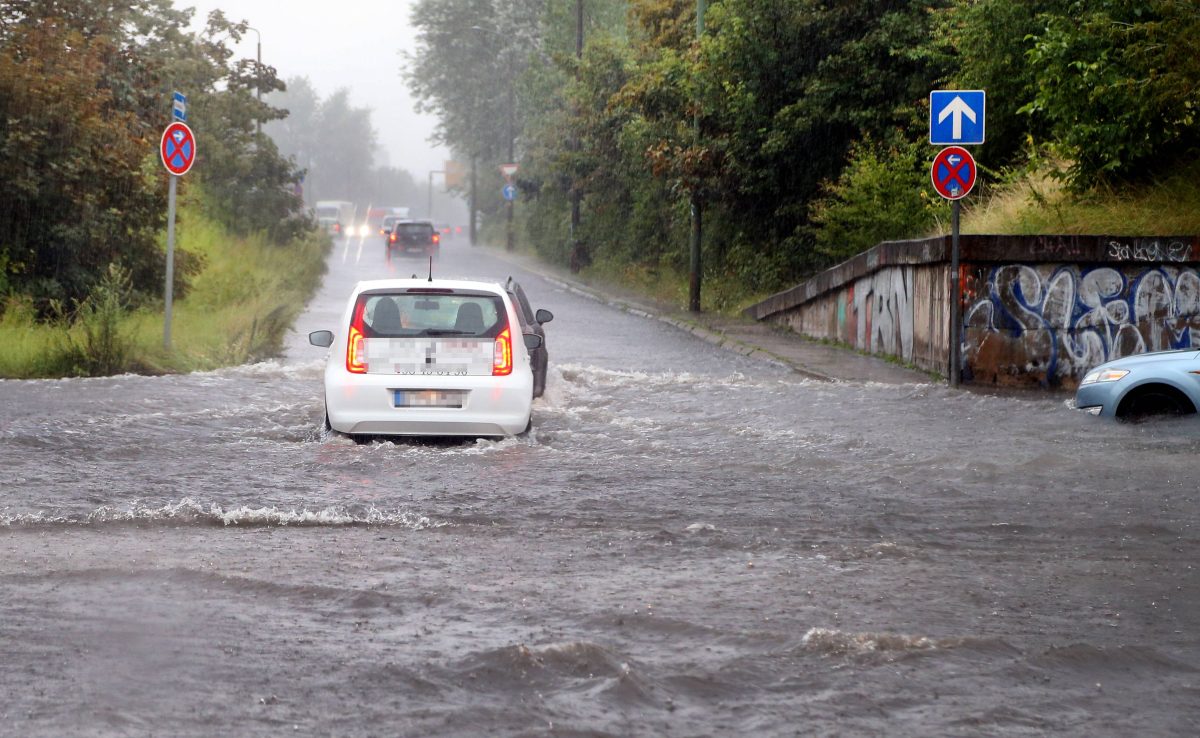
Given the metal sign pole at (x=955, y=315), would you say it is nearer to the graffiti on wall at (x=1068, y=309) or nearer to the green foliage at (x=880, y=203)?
the graffiti on wall at (x=1068, y=309)

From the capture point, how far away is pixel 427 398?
11.8m

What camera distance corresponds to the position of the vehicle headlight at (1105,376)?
13.4m

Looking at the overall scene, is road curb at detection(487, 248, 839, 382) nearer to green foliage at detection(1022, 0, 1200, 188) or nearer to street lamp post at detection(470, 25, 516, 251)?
green foliage at detection(1022, 0, 1200, 188)

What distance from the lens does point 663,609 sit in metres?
6.76

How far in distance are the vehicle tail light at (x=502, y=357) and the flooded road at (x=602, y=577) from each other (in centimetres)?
63

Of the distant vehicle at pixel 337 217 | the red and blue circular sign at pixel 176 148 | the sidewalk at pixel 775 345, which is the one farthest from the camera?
the distant vehicle at pixel 337 217

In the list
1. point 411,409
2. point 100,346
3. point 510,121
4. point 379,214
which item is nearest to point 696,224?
point 100,346

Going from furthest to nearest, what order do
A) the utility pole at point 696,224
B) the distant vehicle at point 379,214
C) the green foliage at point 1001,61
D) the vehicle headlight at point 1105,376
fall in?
the distant vehicle at point 379,214 < the utility pole at point 696,224 < the green foliage at point 1001,61 < the vehicle headlight at point 1105,376

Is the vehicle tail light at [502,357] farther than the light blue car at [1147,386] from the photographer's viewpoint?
No

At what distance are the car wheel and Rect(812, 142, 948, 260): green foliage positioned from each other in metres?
10.7

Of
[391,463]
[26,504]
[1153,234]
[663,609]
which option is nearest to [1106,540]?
[663,609]

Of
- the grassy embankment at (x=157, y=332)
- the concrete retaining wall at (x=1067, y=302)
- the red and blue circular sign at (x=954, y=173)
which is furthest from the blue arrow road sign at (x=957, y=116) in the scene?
the grassy embankment at (x=157, y=332)

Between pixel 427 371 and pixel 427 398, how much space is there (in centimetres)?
21

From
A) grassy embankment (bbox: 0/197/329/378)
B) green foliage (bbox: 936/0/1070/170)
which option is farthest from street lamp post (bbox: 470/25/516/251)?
green foliage (bbox: 936/0/1070/170)
